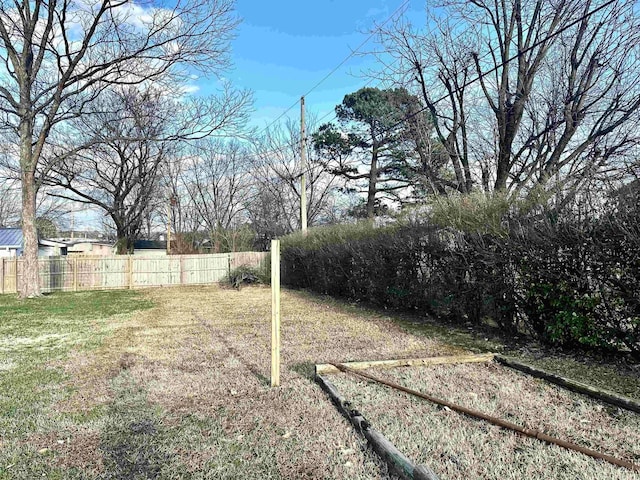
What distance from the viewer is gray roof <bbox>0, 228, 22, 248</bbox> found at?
1744 centimetres

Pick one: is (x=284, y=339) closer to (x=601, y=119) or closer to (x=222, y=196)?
(x=601, y=119)

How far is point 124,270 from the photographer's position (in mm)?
16109

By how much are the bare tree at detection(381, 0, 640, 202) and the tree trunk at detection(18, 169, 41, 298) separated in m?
10.9

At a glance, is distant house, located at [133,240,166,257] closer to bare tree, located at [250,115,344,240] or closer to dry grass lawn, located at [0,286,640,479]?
bare tree, located at [250,115,344,240]

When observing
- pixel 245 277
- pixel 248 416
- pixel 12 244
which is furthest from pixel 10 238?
pixel 248 416

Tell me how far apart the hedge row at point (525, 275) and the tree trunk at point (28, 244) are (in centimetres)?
984

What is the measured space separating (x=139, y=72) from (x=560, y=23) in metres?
11.0

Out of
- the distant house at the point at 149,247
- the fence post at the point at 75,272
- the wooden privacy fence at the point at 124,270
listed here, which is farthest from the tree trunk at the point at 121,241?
the fence post at the point at 75,272

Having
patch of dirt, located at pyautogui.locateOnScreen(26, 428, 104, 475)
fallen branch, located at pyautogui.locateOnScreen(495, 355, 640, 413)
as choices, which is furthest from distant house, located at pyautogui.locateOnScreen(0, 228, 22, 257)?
fallen branch, located at pyautogui.locateOnScreen(495, 355, 640, 413)

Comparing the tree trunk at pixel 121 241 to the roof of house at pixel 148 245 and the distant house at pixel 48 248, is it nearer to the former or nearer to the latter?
the distant house at pixel 48 248

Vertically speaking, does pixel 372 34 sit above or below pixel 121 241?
above

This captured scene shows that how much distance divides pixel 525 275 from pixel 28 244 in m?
13.2

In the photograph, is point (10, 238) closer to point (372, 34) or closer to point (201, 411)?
point (372, 34)

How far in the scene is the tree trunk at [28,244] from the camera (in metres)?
12.2
